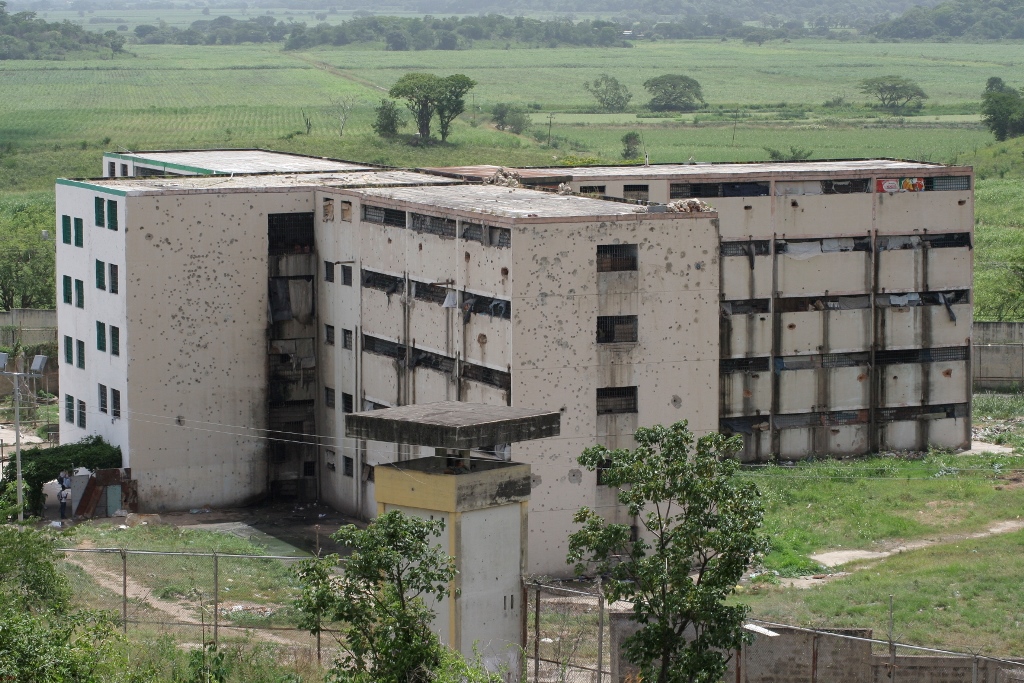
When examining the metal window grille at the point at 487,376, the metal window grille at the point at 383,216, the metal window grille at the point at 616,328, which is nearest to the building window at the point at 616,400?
the metal window grille at the point at 616,328

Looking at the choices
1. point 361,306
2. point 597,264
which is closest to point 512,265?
point 597,264

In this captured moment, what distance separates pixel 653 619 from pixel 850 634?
304 centimetres

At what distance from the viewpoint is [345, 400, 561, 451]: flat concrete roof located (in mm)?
25656

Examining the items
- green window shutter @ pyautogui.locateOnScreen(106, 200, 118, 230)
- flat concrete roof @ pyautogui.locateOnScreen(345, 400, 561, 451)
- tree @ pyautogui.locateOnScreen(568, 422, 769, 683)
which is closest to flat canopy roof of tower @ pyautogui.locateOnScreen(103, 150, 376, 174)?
green window shutter @ pyautogui.locateOnScreen(106, 200, 118, 230)

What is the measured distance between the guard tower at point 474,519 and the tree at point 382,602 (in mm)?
2542

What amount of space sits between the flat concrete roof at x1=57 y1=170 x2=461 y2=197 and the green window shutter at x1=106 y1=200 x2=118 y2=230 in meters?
0.44

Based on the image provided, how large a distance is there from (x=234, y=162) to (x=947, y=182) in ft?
78.2

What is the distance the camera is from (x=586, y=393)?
38.0 m

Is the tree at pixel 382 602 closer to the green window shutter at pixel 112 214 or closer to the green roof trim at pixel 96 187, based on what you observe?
the green roof trim at pixel 96 187

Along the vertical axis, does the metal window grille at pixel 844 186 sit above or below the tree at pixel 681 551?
above

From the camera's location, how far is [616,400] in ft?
126

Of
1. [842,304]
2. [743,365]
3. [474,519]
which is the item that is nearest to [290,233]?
[743,365]

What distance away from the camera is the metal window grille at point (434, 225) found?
40.4 metres

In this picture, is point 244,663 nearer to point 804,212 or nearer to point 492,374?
point 492,374
